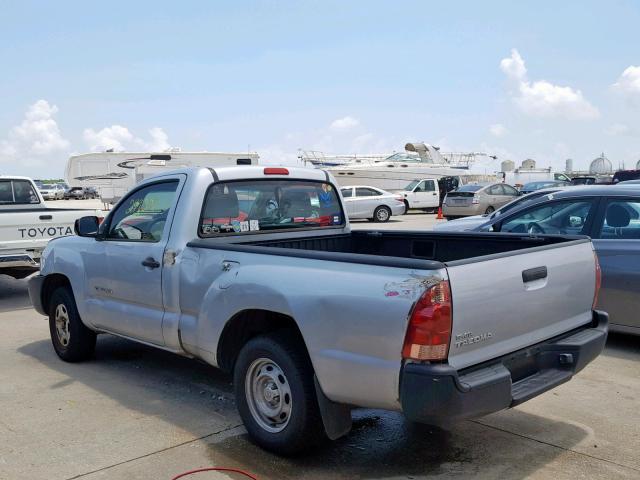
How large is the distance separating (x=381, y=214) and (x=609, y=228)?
20409 millimetres

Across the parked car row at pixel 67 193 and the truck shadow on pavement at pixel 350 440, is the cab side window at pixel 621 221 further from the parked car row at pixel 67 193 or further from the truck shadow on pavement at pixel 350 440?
the parked car row at pixel 67 193

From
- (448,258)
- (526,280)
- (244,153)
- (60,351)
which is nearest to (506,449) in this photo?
(526,280)

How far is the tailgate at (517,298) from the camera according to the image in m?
3.36

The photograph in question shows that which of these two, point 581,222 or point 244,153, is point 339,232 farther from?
point 244,153

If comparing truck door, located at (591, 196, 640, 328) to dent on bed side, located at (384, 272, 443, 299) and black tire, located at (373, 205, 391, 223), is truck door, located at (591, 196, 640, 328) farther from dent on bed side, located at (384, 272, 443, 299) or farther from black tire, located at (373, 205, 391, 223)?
black tire, located at (373, 205, 391, 223)

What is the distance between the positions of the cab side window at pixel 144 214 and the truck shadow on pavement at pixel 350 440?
1.29m

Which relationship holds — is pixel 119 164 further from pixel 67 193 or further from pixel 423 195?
pixel 67 193

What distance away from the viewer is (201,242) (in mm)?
4676

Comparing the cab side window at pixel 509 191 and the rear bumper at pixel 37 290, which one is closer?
the rear bumper at pixel 37 290

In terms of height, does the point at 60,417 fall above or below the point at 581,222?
below

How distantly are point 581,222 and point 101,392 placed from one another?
5.09 meters

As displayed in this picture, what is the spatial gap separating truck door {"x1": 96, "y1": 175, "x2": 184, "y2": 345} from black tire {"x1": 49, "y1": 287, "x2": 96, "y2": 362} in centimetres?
48

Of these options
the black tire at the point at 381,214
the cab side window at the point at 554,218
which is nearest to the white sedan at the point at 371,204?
the black tire at the point at 381,214

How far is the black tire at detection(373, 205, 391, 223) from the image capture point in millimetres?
27062
